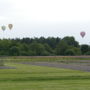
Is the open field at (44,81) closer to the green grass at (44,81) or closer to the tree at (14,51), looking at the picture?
the green grass at (44,81)

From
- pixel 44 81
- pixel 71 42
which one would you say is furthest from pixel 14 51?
pixel 44 81

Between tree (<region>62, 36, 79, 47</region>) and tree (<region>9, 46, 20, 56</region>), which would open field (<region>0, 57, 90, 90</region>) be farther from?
tree (<region>62, 36, 79, 47</region>)

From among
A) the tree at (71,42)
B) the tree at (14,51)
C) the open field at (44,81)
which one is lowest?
the open field at (44,81)

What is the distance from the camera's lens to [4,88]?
17.6 metres

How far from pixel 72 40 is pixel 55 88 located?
493 ft

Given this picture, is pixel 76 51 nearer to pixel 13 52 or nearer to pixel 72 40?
pixel 13 52

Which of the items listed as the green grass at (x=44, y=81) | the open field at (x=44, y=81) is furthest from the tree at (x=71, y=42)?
the green grass at (x=44, y=81)

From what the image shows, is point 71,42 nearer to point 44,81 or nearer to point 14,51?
point 14,51

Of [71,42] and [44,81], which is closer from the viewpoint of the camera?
[44,81]

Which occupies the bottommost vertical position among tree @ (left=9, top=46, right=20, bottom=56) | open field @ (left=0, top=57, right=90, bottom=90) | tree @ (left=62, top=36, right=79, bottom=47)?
open field @ (left=0, top=57, right=90, bottom=90)

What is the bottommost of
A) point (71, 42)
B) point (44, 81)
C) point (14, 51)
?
point (44, 81)

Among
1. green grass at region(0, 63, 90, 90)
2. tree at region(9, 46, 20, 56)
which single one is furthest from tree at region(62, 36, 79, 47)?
green grass at region(0, 63, 90, 90)

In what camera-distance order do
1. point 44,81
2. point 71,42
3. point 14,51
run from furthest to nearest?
1. point 71,42
2. point 14,51
3. point 44,81

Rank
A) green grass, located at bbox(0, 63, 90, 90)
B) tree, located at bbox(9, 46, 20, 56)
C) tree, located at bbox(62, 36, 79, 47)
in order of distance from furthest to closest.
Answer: tree, located at bbox(62, 36, 79, 47), tree, located at bbox(9, 46, 20, 56), green grass, located at bbox(0, 63, 90, 90)
